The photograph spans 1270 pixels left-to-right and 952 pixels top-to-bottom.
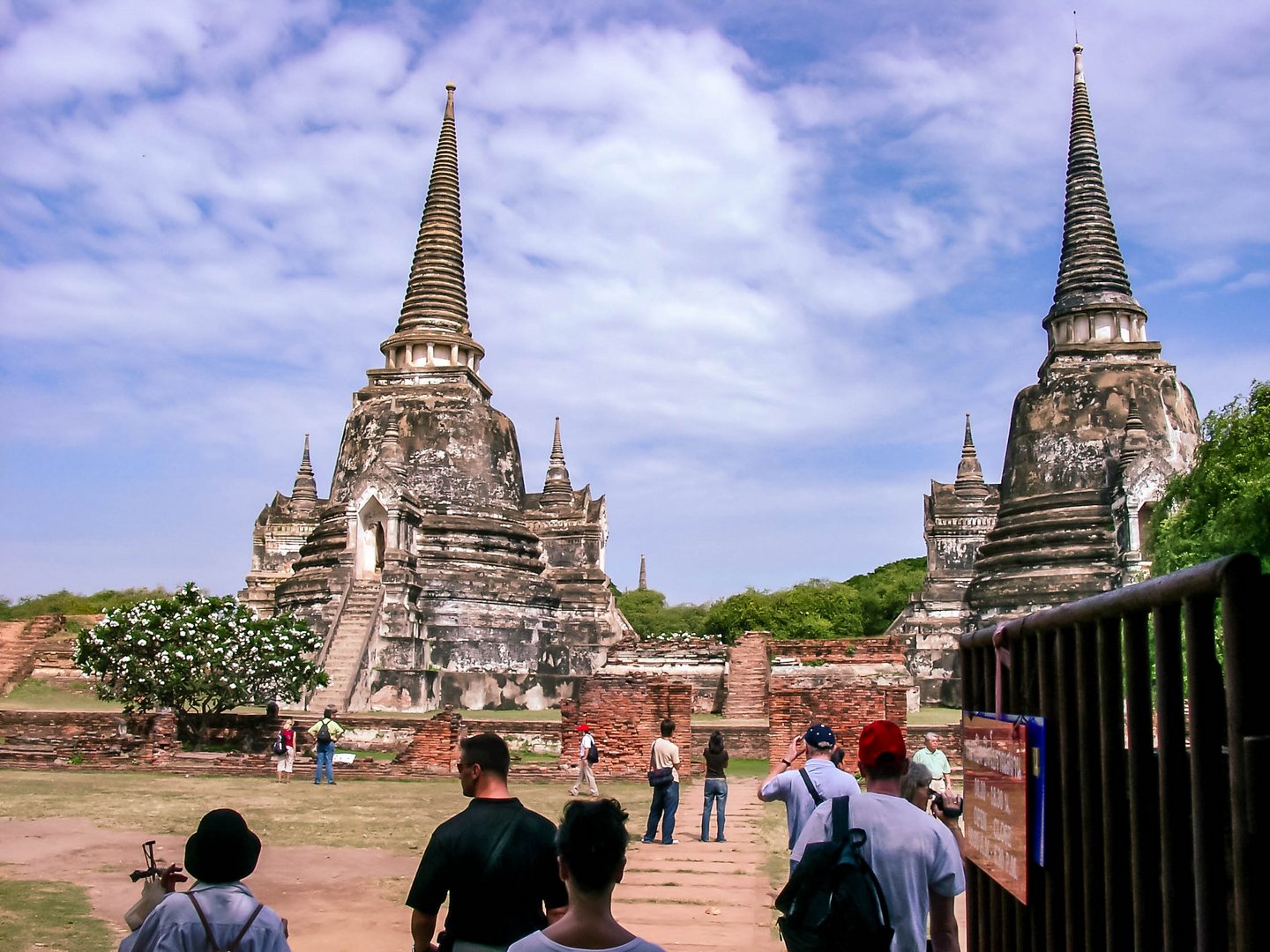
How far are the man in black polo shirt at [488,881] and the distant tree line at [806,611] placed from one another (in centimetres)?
4459

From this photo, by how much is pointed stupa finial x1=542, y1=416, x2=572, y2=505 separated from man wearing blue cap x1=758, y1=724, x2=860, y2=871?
34449 mm

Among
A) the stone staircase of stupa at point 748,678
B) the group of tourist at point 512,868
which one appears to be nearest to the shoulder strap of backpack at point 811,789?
the group of tourist at point 512,868

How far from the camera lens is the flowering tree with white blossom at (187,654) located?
66.1 feet

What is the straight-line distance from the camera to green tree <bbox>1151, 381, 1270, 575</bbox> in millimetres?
16625

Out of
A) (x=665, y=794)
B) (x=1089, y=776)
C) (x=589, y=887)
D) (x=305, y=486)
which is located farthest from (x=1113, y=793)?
(x=305, y=486)

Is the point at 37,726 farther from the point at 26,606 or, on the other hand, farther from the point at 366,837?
the point at 26,606

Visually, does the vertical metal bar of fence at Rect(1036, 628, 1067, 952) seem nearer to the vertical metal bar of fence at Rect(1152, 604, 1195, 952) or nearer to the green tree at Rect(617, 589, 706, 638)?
the vertical metal bar of fence at Rect(1152, 604, 1195, 952)

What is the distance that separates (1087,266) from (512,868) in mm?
30483

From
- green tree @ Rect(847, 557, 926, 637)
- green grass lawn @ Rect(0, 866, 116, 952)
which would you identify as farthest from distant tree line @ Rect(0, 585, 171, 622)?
green grass lawn @ Rect(0, 866, 116, 952)

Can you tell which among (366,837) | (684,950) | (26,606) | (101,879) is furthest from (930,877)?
(26,606)

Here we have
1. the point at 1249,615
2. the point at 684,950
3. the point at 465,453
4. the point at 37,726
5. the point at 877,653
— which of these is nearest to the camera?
the point at 1249,615

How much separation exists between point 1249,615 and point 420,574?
2756cm

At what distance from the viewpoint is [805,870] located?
12.0ft

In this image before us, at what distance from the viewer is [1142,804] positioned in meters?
3.29
